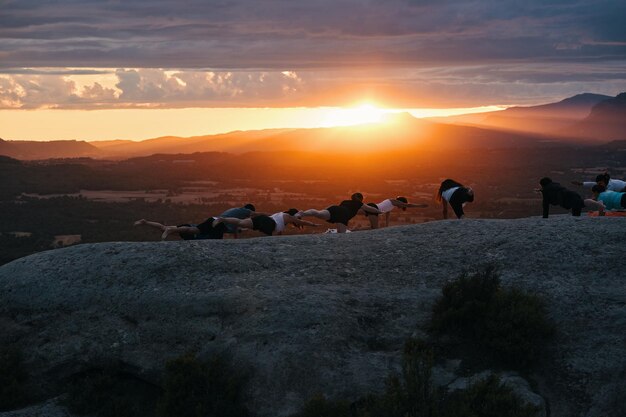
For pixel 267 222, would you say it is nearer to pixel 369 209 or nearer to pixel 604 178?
pixel 369 209

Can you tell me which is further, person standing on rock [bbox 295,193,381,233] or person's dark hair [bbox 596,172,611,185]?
person's dark hair [bbox 596,172,611,185]

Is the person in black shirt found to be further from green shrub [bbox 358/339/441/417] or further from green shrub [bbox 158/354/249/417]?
green shrub [bbox 158/354/249/417]

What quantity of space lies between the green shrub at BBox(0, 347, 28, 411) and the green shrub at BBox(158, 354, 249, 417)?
2.61 meters

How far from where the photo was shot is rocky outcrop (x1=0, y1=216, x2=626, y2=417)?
11.5 m

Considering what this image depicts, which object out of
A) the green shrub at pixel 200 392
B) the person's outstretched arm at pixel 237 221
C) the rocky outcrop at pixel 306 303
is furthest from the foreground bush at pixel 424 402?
the person's outstretched arm at pixel 237 221

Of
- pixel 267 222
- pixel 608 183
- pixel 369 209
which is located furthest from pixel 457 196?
pixel 267 222

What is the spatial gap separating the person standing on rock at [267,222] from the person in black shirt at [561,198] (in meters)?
5.78

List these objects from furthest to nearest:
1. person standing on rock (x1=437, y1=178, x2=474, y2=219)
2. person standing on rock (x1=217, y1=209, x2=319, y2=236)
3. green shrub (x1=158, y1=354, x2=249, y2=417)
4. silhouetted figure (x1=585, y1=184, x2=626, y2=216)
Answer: person standing on rock (x1=437, y1=178, x2=474, y2=219)
silhouetted figure (x1=585, y1=184, x2=626, y2=216)
person standing on rock (x1=217, y1=209, x2=319, y2=236)
green shrub (x1=158, y1=354, x2=249, y2=417)

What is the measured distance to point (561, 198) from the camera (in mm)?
18062

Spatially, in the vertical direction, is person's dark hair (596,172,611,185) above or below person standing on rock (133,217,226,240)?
above

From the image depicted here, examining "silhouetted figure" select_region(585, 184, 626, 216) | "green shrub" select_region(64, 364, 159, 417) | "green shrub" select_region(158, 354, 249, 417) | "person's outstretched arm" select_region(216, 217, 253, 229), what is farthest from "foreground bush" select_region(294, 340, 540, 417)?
"silhouetted figure" select_region(585, 184, 626, 216)

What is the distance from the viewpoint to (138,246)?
1493 cm

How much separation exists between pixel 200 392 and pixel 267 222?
6.70 metres

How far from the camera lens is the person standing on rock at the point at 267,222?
17.2m
